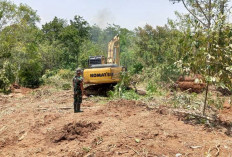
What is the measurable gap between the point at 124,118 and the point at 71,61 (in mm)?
26860

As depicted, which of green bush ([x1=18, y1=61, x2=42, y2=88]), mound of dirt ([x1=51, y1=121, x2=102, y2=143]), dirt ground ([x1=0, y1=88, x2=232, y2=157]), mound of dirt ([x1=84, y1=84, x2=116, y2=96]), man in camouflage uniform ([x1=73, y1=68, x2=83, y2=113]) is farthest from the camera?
green bush ([x1=18, y1=61, x2=42, y2=88])

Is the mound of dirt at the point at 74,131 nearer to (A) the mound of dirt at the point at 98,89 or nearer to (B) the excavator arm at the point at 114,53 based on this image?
(A) the mound of dirt at the point at 98,89

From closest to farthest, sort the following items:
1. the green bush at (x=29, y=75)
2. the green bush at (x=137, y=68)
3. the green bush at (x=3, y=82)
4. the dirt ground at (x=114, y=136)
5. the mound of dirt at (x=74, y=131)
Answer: the dirt ground at (x=114, y=136), the mound of dirt at (x=74, y=131), the green bush at (x=3, y=82), the green bush at (x=29, y=75), the green bush at (x=137, y=68)

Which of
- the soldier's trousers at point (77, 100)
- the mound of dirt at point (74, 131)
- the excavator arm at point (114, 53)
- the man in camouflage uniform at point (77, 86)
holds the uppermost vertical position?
the excavator arm at point (114, 53)

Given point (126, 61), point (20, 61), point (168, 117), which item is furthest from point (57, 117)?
point (126, 61)

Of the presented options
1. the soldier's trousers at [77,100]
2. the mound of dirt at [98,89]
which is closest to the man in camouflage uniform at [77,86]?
the soldier's trousers at [77,100]

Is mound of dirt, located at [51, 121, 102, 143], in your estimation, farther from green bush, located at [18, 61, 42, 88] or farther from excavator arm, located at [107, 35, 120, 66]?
green bush, located at [18, 61, 42, 88]

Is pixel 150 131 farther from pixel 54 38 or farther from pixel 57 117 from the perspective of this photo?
pixel 54 38

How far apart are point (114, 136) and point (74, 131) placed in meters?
1.16

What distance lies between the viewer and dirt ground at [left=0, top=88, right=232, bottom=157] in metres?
4.79

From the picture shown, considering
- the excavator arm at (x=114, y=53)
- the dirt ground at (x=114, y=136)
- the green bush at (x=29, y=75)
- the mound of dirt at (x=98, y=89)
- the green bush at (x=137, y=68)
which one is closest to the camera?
the dirt ground at (x=114, y=136)

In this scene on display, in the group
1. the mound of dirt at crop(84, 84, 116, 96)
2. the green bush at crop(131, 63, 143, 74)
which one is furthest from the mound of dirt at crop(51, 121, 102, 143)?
the green bush at crop(131, 63, 143, 74)

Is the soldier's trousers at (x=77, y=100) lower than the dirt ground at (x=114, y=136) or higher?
higher

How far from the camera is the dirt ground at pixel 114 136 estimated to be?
479 centimetres
